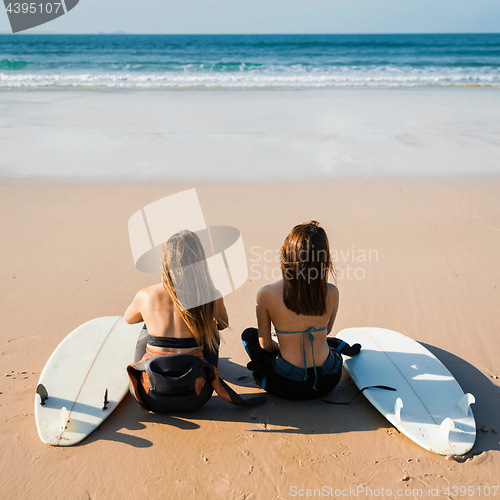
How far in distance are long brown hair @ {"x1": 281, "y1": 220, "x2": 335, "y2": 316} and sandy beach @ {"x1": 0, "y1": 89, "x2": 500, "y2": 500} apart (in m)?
0.75

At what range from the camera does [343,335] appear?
10.8 feet

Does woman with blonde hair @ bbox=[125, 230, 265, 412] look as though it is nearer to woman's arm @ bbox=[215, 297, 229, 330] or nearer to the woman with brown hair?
woman's arm @ bbox=[215, 297, 229, 330]

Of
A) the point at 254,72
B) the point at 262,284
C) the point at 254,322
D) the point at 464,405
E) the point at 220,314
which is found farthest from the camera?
the point at 254,72

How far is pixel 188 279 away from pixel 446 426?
1660 millimetres

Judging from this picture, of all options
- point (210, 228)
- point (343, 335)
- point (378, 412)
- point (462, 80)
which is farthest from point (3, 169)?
point (462, 80)

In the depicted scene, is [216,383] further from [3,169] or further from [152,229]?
[3,169]

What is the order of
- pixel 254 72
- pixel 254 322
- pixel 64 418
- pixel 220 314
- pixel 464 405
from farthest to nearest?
pixel 254 72 < pixel 254 322 < pixel 220 314 < pixel 464 405 < pixel 64 418

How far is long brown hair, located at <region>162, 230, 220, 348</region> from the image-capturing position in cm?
227

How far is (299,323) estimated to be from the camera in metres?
2.41

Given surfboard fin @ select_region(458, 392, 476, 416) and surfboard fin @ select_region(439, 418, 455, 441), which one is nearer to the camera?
surfboard fin @ select_region(439, 418, 455, 441)

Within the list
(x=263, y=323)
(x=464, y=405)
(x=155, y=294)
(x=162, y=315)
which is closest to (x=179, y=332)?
(x=162, y=315)

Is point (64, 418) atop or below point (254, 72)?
atop

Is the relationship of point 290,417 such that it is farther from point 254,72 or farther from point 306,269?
point 254,72

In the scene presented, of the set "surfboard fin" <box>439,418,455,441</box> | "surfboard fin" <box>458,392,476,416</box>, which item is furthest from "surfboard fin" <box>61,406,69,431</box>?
"surfboard fin" <box>458,392,476,416</box>
